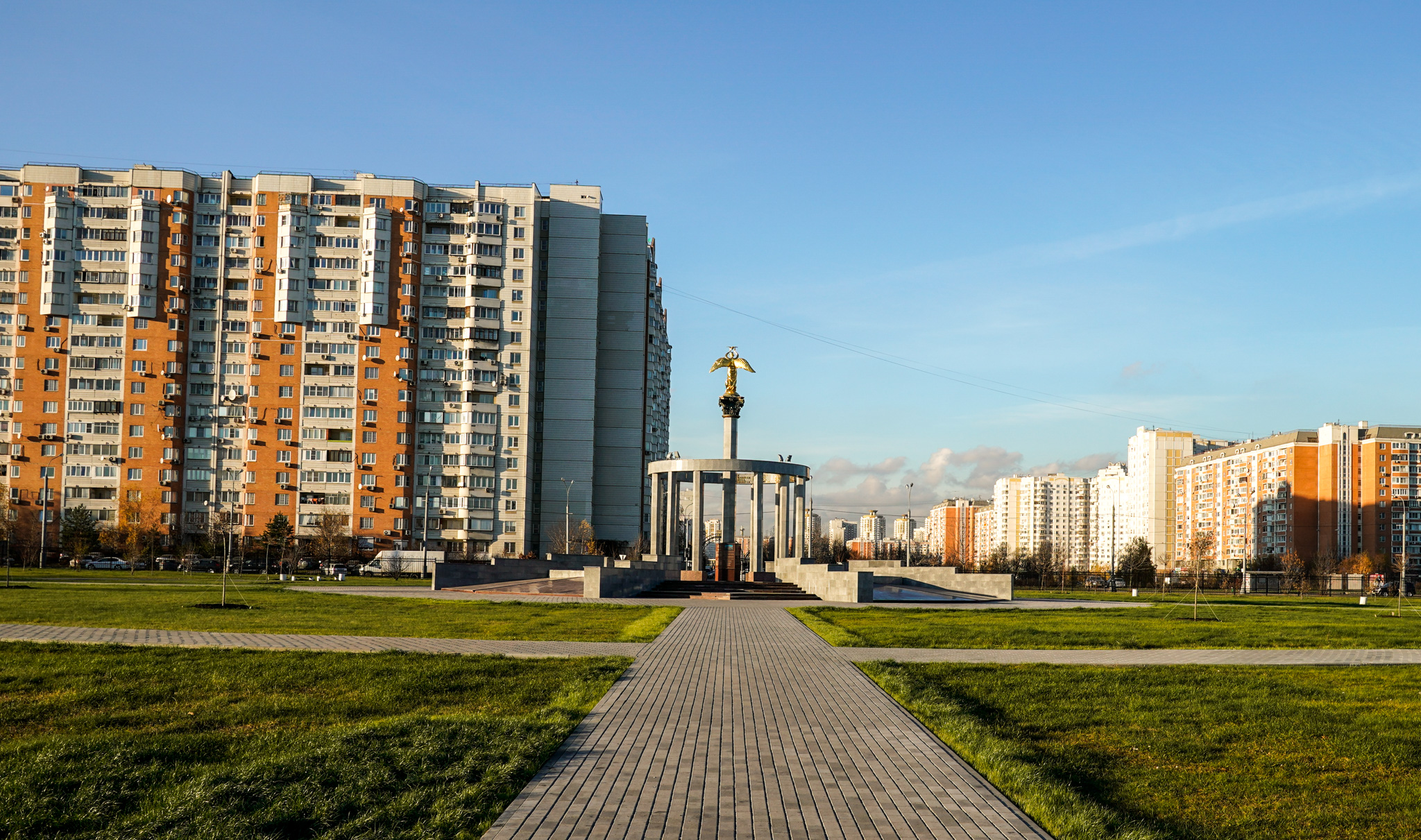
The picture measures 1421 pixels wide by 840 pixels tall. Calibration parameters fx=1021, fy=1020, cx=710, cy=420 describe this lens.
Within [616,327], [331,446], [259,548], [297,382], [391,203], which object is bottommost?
[259,548]

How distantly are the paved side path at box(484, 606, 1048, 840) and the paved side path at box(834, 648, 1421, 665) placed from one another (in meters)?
4.15

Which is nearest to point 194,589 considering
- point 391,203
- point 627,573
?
point 627,573

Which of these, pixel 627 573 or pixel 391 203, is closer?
pixel 627 573

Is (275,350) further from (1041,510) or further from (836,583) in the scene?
(1041,510)

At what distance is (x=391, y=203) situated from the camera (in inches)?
3334

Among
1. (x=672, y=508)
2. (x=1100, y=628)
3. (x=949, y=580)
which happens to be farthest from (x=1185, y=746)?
(x=672, y=508)

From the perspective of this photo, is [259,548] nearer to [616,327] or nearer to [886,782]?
[616,327]

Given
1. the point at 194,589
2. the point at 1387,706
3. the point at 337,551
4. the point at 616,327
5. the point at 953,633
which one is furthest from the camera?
the point at 616,327

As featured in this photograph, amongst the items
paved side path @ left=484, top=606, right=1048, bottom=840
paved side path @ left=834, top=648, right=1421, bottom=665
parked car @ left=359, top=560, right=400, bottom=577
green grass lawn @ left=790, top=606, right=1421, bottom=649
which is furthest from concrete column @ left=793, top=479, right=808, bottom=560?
paved side path @ left=484, top=606, right=1048, bottom=840

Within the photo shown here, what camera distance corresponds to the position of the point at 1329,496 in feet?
350

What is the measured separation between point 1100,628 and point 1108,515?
479 ft

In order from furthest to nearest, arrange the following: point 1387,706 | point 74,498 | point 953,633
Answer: point 74,498 → point 953,633 → point 1387,706

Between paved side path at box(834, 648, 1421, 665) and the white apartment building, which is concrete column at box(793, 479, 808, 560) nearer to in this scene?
paved side path at box(834, 648, 1421, 665)

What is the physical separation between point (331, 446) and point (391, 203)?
67.5ft
